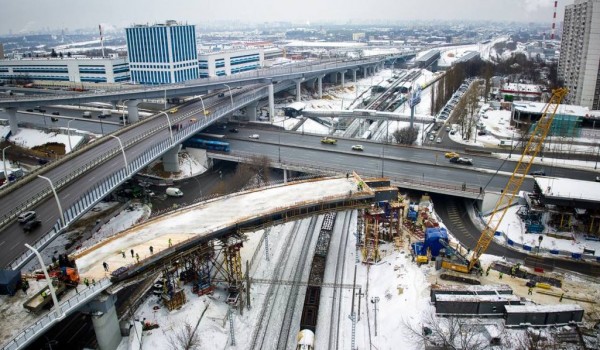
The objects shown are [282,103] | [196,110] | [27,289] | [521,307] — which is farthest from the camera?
[282,103]

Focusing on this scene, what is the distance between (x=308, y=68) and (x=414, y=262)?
8531 cm

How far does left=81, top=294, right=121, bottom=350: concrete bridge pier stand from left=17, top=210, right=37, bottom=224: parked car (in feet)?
43.6

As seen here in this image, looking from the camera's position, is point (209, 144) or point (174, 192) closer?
point (174, 192)

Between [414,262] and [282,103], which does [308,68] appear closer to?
[282,103]

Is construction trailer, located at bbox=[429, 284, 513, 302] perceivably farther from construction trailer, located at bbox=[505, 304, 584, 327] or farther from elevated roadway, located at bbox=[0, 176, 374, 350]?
elevated roadway, located at bbox=[0, 176, 374, 350]

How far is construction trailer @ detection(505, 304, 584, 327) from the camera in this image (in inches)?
1270

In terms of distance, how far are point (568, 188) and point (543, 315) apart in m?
21.3

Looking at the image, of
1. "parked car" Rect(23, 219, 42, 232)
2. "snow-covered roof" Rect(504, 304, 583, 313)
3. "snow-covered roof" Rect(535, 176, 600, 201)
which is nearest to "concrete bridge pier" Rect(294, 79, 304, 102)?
"snow-covered roof" Rect(535, 176, 600, 201)

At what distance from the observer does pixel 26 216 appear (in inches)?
1531

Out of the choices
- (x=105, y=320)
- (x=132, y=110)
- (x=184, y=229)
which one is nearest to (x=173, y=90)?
(x=132, y=110)

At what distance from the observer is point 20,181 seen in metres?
46.4

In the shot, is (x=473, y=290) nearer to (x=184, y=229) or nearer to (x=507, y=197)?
(x=507, y=197)

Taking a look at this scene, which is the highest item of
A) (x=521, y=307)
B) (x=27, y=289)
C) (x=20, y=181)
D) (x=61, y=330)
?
(x=20, y=181)

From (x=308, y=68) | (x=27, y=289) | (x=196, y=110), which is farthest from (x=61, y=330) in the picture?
(x=308, y=68)
